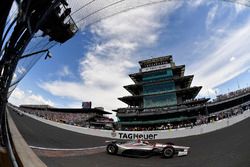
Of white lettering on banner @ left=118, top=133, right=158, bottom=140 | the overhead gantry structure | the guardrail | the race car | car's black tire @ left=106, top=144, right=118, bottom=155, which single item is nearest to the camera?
the overhead gantry structure

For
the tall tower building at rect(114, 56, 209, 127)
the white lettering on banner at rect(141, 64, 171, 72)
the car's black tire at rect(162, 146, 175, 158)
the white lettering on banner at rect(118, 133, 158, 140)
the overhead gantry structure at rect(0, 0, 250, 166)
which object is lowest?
the car's black tire at rect(162, 146, 175, 158)

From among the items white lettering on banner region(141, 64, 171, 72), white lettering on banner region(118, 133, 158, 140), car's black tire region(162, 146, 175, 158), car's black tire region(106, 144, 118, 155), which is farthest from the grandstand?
car's black tire region(162, 146, 175, 158)

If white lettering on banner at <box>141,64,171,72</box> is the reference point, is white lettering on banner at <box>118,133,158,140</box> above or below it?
below

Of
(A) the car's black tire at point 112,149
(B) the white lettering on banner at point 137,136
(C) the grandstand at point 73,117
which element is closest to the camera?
(A) the car's black tire at point 112,149

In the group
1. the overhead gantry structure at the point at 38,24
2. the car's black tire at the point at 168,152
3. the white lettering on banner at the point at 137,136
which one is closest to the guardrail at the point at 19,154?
the overhead gantry structure at the point at 38,24

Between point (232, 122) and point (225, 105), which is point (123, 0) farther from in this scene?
point (225, 105)

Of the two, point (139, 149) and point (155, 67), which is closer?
point (139, 149)

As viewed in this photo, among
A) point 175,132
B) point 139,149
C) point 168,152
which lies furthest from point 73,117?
point 168,152

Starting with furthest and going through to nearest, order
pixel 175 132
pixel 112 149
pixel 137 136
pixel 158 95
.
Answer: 1. pixel 158 95
2. pixel 137 136
3. pixel 175 132
4. pixel 112 149

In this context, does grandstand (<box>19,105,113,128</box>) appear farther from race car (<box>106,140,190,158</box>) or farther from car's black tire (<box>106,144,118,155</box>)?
race car (<box>106,140,190,158</box>)

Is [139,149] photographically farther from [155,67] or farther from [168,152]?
[155,67]

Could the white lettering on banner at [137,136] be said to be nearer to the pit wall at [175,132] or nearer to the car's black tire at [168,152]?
the pit wall at [175,132]

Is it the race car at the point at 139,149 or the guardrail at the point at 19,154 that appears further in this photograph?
the race car at the point at 139,149

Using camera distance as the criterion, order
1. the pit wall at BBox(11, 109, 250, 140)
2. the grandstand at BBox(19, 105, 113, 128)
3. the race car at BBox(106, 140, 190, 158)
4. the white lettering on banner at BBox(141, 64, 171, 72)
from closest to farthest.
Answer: the race car at BBox(106, 140, 190, 158), the pit wall at BBox(11, 109, 250, 140), the grandstand at BBox(19, 105, 113, 128), the white lettering on banner at BBox(141, 64, 171, 72)
